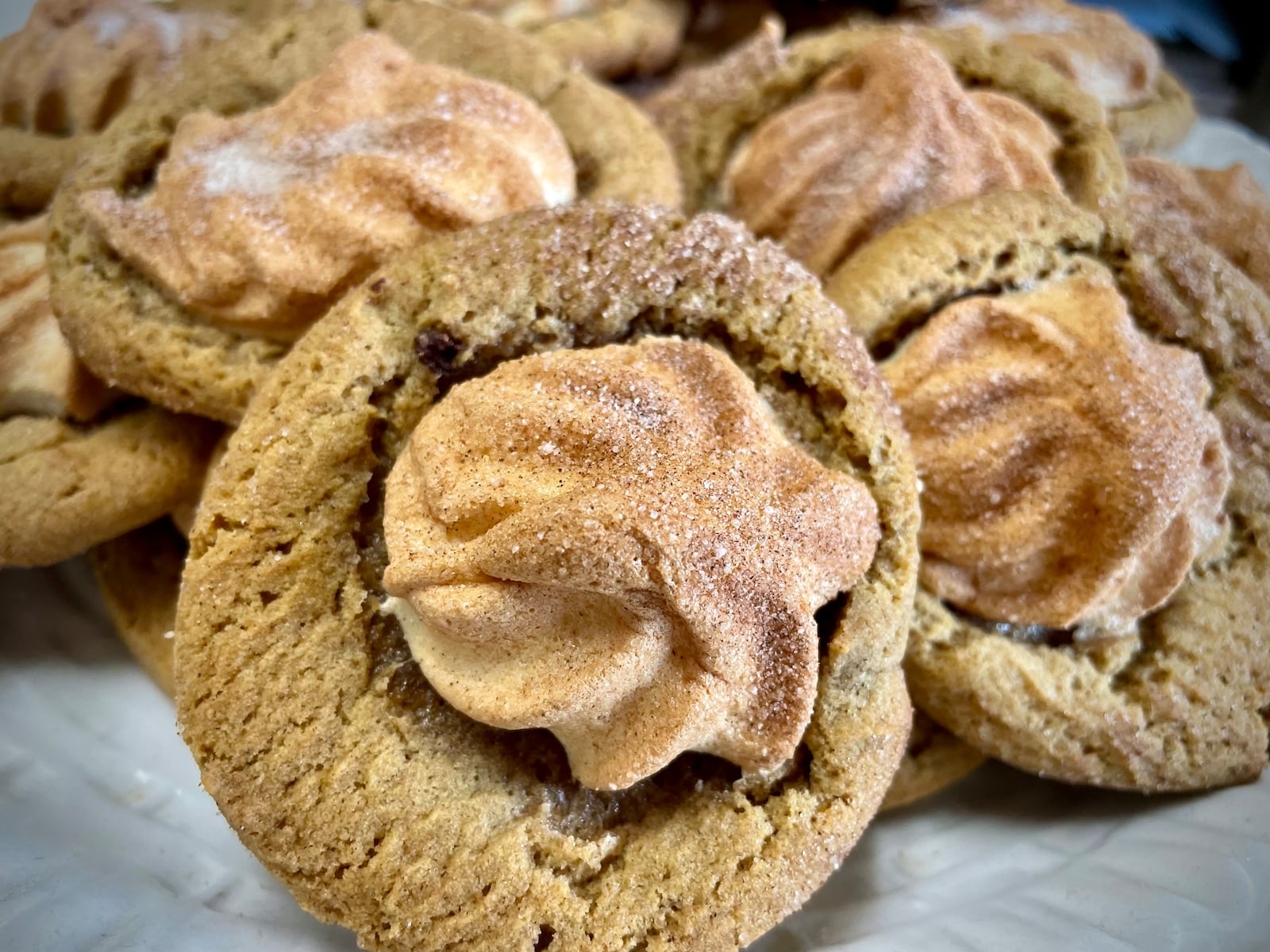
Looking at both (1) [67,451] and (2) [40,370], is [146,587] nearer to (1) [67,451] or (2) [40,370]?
(1) [67,451]

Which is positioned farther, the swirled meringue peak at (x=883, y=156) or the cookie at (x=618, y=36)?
the cookie at (x=618, y=36)

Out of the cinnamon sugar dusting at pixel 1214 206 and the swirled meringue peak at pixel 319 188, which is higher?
the swirled meringue peak at pixel 319 188

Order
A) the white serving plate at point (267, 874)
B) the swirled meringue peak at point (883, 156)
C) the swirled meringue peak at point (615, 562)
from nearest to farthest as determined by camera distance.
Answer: the swirled meringue peak at point (615, 562), the white serving plate at point (267, 874), the swirled meringue peak at point (883, 156)

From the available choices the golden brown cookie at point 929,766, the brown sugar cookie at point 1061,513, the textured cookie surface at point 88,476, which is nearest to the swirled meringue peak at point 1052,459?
the brown sugar cookie at point 1061,513

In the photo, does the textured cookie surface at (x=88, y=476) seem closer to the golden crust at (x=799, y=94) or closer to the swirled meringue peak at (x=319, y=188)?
the swirled meringue peak at (x=319, y=188)

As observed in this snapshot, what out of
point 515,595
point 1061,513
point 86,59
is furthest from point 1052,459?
point 86,59

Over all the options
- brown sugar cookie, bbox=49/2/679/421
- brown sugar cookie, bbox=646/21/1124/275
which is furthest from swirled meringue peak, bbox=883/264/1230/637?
brown sugar cookie, bbox=49/2/679/421
